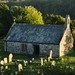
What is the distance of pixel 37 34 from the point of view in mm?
56938

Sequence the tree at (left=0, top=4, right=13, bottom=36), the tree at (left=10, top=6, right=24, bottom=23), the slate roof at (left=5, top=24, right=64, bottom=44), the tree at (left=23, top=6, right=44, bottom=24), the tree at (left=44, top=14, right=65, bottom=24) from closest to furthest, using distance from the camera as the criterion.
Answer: the slate roof at (left=5, top=24, right=64, bottom=44), the tree at (left=44, top=14, right=65, bottom=24), the tree at (left=23, top=6, right=44, bottom=24), the tree at (left=10, top=6, right=24, bottom=23), the tree at (left=0, top=4, right=13, bottom=36)

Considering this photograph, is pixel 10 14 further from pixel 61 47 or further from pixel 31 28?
pixel 61 47

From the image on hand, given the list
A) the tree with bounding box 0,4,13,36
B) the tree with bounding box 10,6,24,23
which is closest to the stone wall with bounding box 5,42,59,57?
the tree with bounding box 10,6,24,23

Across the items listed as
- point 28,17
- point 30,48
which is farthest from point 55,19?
point 30,48

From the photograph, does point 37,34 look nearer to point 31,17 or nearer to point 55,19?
point 31,17

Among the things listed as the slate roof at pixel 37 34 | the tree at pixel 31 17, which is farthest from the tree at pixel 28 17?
the slate roof at pixel 37 34

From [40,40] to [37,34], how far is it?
1594mm

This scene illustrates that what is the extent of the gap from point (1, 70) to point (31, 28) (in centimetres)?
1892

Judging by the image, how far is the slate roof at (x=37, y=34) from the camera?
55628mm

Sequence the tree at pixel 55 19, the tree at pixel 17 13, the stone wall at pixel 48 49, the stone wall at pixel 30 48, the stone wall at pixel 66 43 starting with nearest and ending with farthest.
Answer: the stone wall at pixel 48 49 → the stone wall at pixel 30 48 → the stone wall at pixel 66 43 → the tree at pixel 55 19 → the tree at pixel 17 13

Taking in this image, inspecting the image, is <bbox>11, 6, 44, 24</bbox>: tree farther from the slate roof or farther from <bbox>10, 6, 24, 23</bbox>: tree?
the slate roof

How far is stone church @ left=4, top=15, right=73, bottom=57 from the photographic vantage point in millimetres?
55031

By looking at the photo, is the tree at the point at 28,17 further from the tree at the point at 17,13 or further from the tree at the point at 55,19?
the tree at the point at 55,19

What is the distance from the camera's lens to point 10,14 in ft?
255
